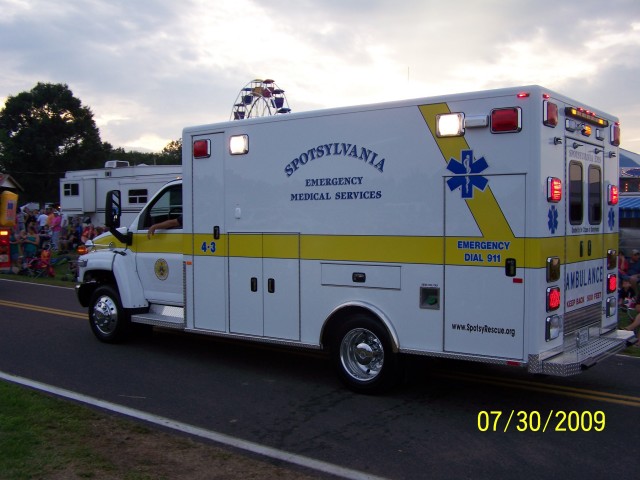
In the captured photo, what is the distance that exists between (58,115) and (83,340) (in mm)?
59350

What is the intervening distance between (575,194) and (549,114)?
3.53 ft

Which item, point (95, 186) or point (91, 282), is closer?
point (91, 282)

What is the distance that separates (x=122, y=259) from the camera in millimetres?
9281

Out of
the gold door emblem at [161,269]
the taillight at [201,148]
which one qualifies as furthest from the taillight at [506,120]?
the gold door emblem at [161,269]

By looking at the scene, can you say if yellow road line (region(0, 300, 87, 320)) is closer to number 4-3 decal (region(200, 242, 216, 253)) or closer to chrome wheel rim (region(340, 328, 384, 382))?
number 4-3 decal (region(200, 242, 216, 253))

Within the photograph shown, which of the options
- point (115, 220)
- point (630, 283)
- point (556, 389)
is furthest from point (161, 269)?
point (630, 283)

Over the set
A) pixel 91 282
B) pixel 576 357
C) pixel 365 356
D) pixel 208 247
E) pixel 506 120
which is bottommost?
pixel 365 356

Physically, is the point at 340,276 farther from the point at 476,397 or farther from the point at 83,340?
the point at 83,340

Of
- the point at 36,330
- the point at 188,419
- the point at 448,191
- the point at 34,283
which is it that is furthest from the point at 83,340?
the point at 34,283

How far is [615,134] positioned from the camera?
7297 mm

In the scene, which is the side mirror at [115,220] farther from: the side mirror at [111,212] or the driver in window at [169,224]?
the driver in window at [169,224]

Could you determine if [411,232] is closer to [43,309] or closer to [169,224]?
[169,224]
